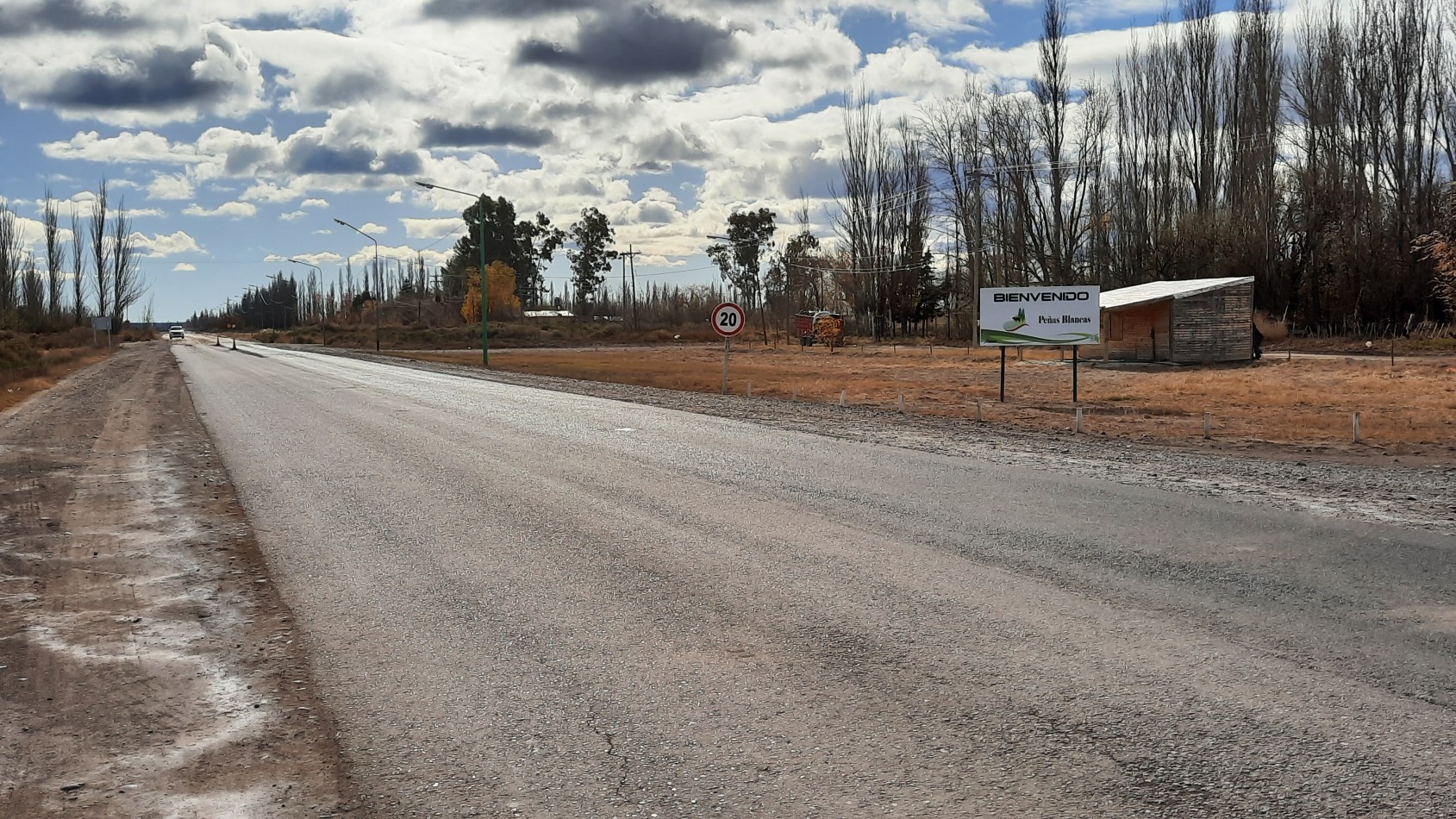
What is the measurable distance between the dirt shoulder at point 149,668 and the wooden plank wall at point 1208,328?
122 feet

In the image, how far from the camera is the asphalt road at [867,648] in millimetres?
4055

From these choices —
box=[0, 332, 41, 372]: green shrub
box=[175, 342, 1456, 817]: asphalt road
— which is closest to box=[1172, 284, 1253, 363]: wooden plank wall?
box=[175, 342, 1456, 817]: asphalt road

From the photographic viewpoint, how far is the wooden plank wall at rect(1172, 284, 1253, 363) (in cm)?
4141

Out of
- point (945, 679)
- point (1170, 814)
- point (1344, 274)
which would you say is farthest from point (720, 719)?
point (1344, 274)

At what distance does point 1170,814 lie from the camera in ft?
12.3

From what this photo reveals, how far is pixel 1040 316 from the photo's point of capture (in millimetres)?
25047

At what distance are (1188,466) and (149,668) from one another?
11.4 m

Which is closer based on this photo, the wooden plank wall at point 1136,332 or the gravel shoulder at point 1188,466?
the gravel shoulder at point 1188,466

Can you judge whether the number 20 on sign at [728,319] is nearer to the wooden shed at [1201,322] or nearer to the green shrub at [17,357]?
the wooden shed at [1201,322]

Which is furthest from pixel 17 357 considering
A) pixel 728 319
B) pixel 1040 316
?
pixel 1040 316

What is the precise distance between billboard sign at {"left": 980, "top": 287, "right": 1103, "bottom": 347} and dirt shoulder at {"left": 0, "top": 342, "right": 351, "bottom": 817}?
17849 mm

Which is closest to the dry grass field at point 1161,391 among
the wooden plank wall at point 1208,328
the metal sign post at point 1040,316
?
the wooden plank wall at point 1208,328

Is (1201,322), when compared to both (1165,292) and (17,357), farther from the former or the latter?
(17,357)

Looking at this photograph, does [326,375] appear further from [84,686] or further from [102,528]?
[84,686]
